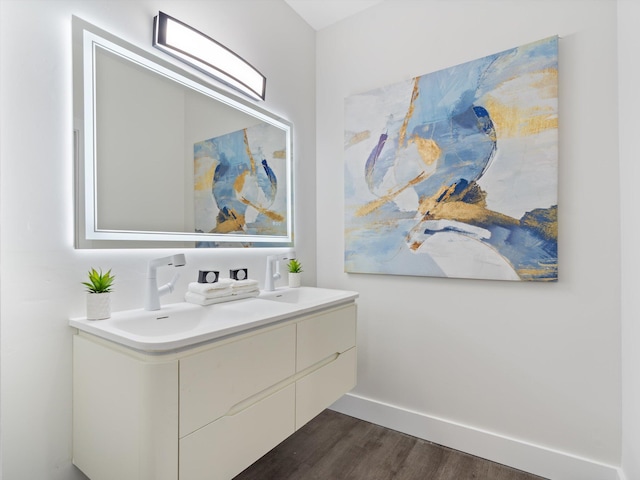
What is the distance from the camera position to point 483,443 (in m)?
1.71

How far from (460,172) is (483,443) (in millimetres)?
1435

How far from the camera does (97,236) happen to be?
1.16 metres

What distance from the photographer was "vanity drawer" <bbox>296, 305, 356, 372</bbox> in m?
1.37

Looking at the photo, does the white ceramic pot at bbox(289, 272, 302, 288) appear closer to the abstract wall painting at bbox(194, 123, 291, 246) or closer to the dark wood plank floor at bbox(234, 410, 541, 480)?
the abstract wall painting at bbox(194, 123, 291, 246)

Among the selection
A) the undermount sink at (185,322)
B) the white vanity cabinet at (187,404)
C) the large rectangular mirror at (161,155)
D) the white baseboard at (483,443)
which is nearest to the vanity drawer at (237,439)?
the white vanity cabinet at (187,404)

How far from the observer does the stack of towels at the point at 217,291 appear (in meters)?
1.39

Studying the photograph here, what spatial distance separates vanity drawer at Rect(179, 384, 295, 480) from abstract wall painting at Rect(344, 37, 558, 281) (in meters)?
1.06

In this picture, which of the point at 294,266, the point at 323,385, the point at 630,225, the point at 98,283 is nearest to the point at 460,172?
the point at 630,225

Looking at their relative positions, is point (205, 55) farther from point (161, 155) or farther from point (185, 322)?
point (185, 322)

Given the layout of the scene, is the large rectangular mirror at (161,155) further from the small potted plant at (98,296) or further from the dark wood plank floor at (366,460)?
the dark wood plank floor at (366,460)

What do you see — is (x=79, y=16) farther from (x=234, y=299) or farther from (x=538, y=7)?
(x=538, y=7)

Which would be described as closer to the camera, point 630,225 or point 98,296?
point 98,296

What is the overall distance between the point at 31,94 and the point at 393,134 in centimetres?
166

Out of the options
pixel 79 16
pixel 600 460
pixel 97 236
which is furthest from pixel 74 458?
pixel 600 460
